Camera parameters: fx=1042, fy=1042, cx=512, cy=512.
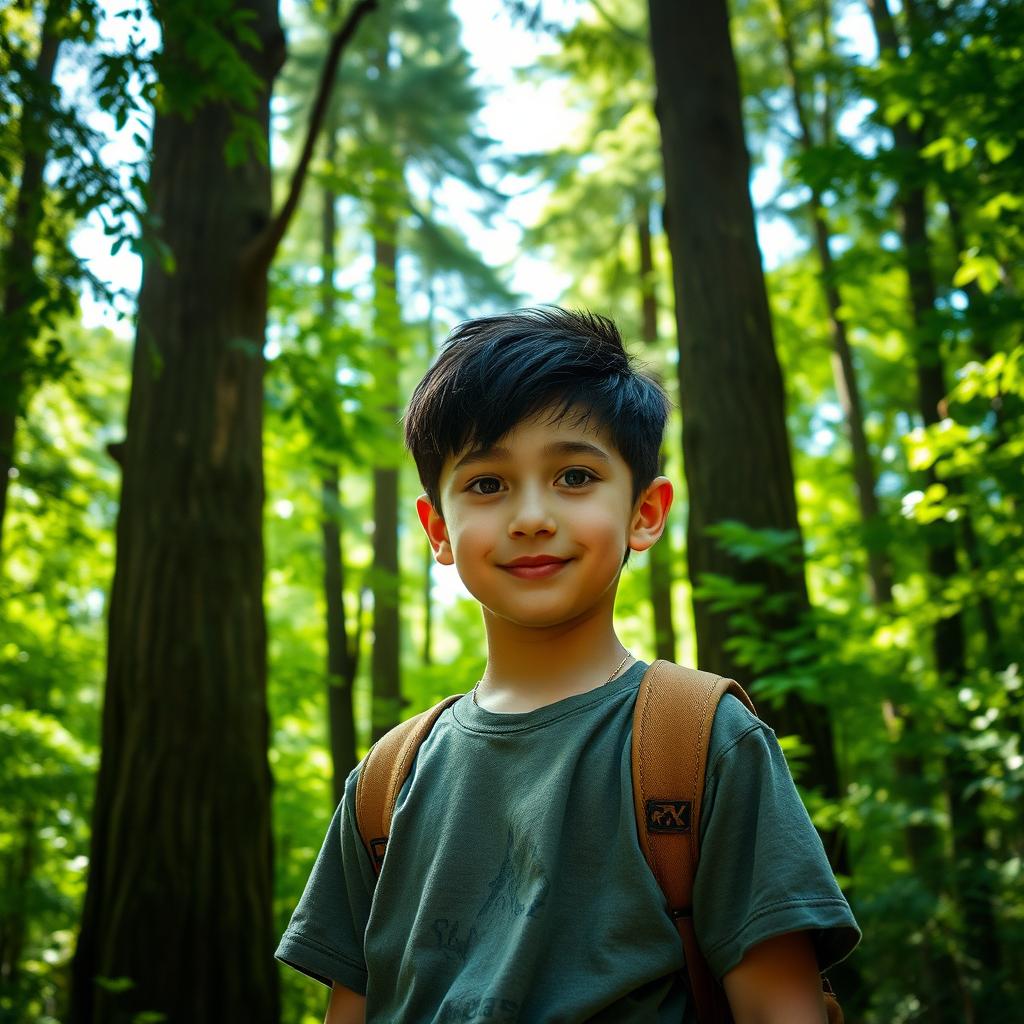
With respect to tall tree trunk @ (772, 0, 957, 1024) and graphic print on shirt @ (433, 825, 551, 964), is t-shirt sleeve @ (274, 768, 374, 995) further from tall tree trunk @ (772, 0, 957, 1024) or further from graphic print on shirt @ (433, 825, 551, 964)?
tall tree trunk @ (772, 0, 957, 1024)

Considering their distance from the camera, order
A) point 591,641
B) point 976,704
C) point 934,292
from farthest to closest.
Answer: point 934,292
point 976,704
point 591,641

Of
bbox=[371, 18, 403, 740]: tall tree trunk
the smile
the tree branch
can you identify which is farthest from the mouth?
bbox=[371, 18, 403, 740]: tall tree trunk

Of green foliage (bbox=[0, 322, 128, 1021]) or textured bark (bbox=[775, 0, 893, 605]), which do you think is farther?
textured bark (bbox=[775, 0, 893, 605])

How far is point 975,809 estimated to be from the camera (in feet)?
29.0

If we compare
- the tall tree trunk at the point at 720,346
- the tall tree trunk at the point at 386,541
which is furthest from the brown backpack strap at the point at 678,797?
the tall tree trunk at the point at 386,541

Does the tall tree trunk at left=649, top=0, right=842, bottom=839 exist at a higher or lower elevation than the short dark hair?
higher

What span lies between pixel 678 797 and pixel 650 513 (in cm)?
55

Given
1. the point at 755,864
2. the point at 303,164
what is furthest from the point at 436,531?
the point at 303,164

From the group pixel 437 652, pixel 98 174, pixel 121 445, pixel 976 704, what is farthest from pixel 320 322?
pixel 437 652

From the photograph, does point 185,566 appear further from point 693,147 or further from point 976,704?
point 976,704

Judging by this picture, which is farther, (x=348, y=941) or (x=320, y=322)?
(x=320, y=322)

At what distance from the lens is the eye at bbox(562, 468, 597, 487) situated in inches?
66.5

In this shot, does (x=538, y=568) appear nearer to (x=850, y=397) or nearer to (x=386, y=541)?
(x=850, y=397)

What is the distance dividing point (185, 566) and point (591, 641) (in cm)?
429
